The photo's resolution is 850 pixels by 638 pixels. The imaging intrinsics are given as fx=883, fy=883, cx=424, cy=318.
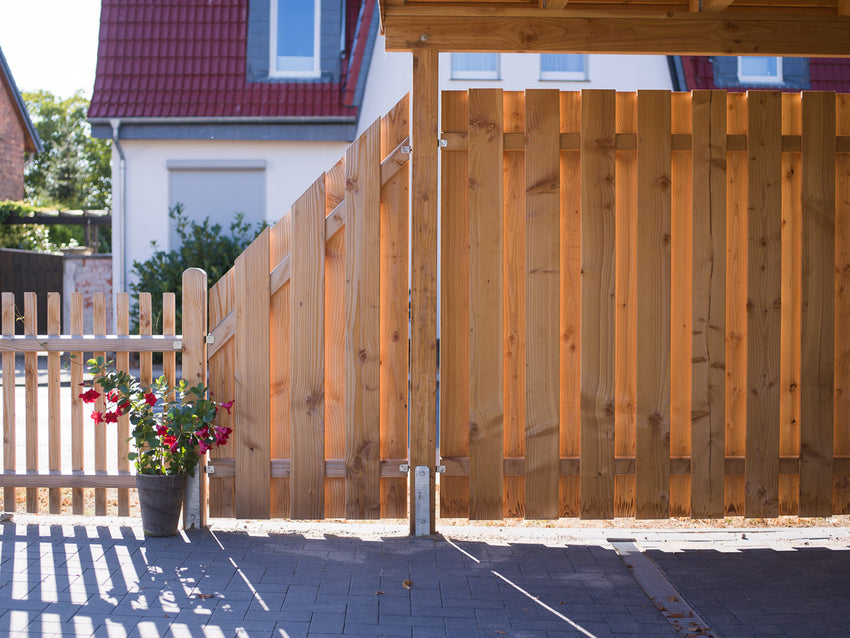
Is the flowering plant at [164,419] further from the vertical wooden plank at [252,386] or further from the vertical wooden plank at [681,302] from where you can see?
the vertical wooden plank at [681,302]

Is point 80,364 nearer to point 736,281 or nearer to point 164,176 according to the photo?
point 736,281

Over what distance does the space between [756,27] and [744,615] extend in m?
3.20

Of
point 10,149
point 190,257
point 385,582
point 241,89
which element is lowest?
point 385,582

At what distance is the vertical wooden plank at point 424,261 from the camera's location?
16.1 ft

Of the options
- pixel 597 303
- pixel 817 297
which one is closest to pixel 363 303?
pixel 597 303

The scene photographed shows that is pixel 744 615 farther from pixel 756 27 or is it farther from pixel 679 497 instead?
pixel 756 27

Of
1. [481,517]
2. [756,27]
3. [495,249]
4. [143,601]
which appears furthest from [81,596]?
[756,27]

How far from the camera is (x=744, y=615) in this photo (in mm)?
3910

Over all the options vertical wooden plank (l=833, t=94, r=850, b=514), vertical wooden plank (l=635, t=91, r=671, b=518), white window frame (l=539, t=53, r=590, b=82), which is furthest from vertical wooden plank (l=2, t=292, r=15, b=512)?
white window frame (l=539, t=53, r=590, b=82)

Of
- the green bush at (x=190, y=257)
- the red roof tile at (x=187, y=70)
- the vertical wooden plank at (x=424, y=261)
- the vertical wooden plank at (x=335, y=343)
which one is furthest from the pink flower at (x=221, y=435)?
the red roof tile at (x=187, y=70)

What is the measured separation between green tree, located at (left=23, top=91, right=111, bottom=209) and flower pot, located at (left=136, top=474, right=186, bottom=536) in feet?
151

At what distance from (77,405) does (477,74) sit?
39.3 ft

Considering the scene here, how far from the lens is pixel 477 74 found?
51.8 ft

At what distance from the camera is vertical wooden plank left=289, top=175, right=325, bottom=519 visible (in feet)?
A: 16.4
